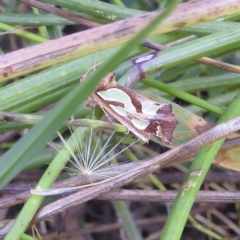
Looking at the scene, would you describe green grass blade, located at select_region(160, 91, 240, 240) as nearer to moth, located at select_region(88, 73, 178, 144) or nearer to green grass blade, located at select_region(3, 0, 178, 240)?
moth, located at select_region(88, 73, 178, 144)

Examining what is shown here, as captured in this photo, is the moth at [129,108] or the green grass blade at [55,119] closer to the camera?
the green grass blade at [55,119]

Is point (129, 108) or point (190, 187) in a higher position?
point (129, 108)

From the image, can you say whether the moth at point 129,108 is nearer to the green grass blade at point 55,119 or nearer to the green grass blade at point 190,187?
the green grass blade at point 190,187

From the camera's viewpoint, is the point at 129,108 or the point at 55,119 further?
the point at 129,108

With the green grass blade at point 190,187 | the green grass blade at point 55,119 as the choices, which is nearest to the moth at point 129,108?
the green grass blade at point 190,187

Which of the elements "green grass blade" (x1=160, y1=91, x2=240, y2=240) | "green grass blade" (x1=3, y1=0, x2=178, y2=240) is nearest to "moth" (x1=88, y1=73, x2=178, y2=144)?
"green grass blade" (x1=160, y1=91, x2=240, y2=240)

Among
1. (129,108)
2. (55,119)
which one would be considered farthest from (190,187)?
(55,119)

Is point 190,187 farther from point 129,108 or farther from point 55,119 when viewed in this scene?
point 55,119

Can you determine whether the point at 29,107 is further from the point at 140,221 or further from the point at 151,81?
the point at 140,221

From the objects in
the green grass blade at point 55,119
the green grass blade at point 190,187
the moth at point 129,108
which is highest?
the green grass blade at point 55,119
